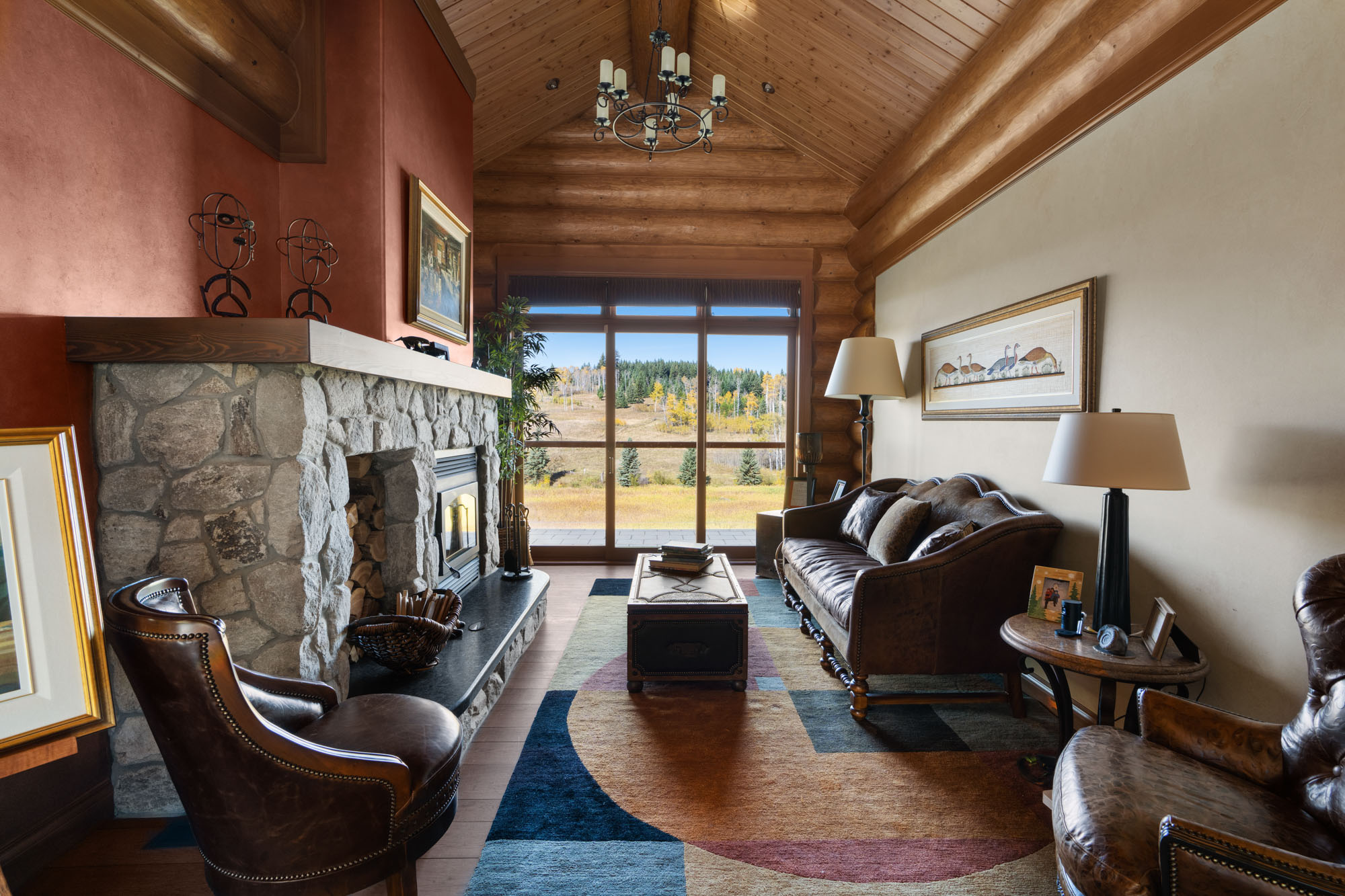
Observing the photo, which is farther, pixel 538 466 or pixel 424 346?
pixel 538 466

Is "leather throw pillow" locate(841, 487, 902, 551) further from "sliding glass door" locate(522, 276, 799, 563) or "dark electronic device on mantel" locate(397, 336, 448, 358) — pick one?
"dark electronic device on mantel" locate(397, 336, 448, 358)

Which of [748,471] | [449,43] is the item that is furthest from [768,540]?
[449,43]

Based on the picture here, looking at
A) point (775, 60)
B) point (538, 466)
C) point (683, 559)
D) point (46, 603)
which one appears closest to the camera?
point (46, 603)

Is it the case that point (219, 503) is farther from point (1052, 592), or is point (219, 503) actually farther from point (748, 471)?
point (748, 471)

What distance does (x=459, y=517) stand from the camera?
395cm

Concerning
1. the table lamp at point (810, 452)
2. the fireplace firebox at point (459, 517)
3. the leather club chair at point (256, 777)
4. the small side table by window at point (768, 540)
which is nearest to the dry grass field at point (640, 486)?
the table lamp at point (810, 452)

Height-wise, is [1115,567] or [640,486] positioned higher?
[1115,567]

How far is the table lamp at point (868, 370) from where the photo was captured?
15.7 feet

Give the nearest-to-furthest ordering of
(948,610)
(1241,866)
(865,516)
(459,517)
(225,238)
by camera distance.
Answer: (1241,866) < (225,238) < (948,610) < (459,517) < (865,516)

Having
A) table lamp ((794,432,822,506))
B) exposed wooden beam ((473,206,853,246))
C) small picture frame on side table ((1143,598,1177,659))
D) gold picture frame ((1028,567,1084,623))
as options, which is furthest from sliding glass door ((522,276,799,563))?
small picture frame on side table ((1143,598,1177,659))

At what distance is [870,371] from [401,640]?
3.72 meters

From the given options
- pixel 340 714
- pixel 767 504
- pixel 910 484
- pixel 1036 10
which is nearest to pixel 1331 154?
pixel 1036 10

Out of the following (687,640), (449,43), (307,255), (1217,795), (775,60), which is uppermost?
(775,60)

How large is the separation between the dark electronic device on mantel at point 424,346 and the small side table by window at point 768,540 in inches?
123
